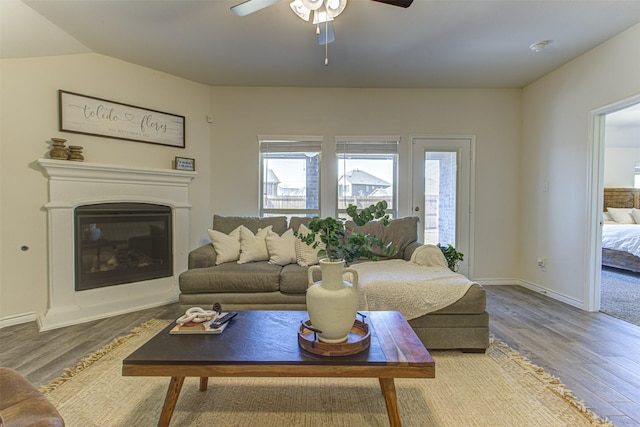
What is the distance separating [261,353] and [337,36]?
2649 mm

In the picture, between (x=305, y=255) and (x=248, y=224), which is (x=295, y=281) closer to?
(x=305, y=255)

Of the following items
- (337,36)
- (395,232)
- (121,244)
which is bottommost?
(121,244)

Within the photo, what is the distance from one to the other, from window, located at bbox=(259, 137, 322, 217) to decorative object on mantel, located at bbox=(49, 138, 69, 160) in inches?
79.0

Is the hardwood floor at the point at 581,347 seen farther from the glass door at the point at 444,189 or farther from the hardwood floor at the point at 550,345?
the glass door at the point at 444,189

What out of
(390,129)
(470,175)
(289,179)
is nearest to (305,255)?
(289,179)

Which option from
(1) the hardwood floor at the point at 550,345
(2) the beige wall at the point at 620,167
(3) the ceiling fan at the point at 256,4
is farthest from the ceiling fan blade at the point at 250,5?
(2) the beige wall at the point at 620,167

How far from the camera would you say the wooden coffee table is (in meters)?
1.21

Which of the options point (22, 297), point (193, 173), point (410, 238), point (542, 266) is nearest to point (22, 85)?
point (193, 173)

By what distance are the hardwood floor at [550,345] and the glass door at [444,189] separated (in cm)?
108

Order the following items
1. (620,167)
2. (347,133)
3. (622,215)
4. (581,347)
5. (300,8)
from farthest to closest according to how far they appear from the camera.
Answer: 1. (620,167)
2. (622,215)
3. (347,133)
4. (581,347)
5. (300,8)

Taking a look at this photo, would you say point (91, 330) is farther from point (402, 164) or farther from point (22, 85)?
point (402, 164)

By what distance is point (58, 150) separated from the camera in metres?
2.73

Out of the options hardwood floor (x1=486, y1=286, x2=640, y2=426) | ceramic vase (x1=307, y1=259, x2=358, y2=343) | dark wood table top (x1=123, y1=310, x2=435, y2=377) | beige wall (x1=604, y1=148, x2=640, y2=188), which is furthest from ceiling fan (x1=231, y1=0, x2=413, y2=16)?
beige wall (x1=604, y1=148, x2=640, y2=188)

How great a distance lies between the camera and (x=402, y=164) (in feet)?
13.0
